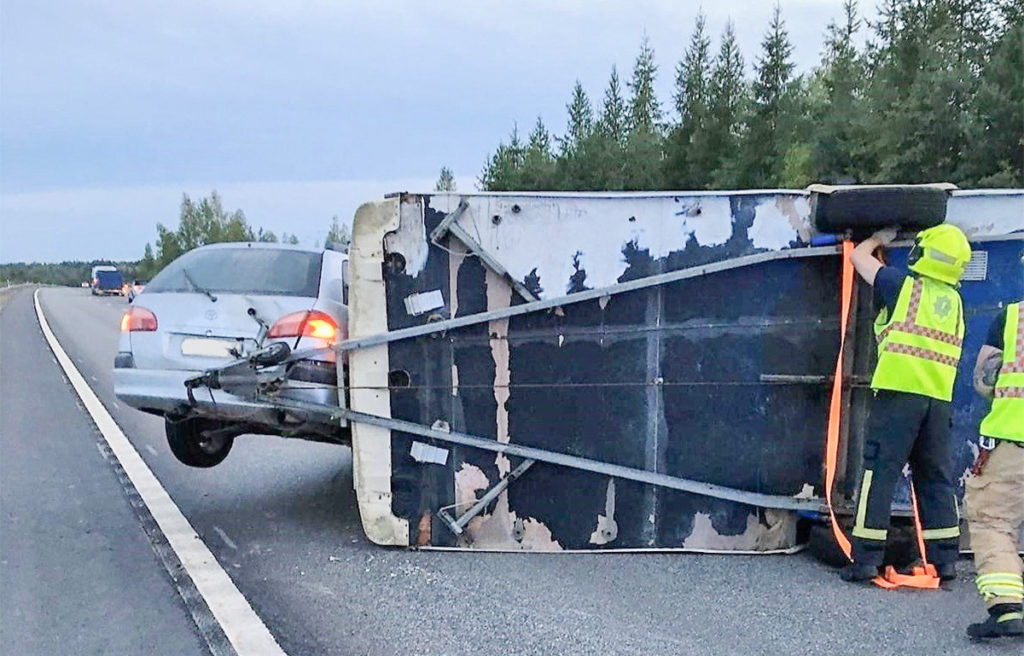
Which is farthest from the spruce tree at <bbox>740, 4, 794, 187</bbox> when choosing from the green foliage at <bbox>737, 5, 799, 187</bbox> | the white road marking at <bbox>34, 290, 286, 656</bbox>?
the white road marking at <bbox>34, 290, 286, 656</bbox>

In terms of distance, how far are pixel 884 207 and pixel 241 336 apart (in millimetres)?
3421

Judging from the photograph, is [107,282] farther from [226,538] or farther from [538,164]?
[226,538]

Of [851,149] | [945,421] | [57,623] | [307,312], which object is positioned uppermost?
[851,149]

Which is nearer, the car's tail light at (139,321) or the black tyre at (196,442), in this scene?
the car's tail light at (139,321)

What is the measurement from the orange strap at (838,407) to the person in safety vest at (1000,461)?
2.25ft

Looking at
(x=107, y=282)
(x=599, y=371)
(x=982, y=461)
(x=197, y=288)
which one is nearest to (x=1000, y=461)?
(x=982, y=461)

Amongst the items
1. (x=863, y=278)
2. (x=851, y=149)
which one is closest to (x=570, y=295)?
(x=863, y=278)

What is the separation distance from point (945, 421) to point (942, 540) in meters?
0.56

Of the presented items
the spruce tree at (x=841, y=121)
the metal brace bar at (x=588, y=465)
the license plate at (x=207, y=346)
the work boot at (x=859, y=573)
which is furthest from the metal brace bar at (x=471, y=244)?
the spruce tree at (x=841, y=121)

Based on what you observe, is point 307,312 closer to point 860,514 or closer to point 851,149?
point 860,514

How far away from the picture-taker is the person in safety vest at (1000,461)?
3842 mm

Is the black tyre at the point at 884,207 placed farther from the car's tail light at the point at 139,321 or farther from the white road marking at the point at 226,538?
the car's tail light at the point at 139,321

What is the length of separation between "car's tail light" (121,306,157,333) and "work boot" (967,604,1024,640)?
441cm

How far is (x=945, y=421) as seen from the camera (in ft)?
14.2
